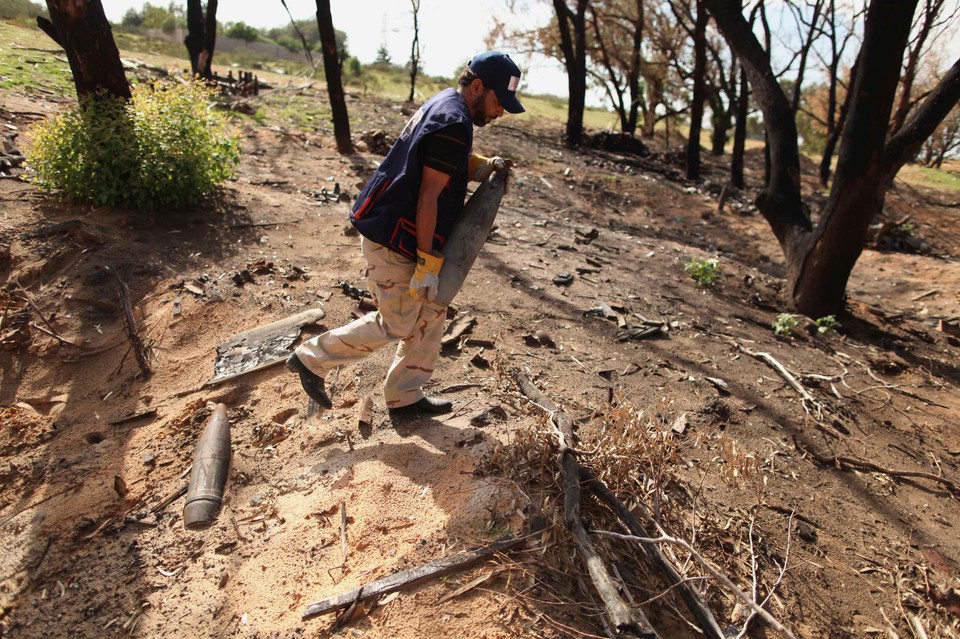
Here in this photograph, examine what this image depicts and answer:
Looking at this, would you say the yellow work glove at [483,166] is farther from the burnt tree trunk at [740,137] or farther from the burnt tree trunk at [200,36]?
the burnt tree trunk at [200,36]

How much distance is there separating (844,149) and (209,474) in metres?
6.64

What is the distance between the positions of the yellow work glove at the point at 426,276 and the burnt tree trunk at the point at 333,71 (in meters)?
7.23

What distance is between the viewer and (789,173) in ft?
22.6

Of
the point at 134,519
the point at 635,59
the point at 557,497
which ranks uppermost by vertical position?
the point at 635,59

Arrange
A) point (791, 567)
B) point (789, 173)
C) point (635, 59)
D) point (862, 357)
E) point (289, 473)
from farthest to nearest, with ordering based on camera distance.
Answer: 1. point (635, 59)
2. point (789, 173)
3. point (862, 357)
4. point (289, 473)
5. point (791, 567)

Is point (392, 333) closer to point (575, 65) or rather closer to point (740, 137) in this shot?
point (740, 137)

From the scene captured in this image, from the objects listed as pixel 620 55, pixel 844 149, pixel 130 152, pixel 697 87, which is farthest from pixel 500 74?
pixel 620 55

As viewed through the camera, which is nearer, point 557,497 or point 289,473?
point 557,497

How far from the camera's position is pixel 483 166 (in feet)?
10.5

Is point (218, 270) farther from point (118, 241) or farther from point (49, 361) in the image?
point (49, 361)

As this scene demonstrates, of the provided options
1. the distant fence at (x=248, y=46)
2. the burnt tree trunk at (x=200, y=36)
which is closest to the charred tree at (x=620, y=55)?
the burnt tree trunk at (x=200, y=36)

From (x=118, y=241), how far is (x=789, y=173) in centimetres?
717

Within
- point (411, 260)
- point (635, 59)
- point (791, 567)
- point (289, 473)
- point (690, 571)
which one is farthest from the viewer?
point (635, 59)

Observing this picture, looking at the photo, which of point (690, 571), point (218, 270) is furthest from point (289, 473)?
point (218, 270)
